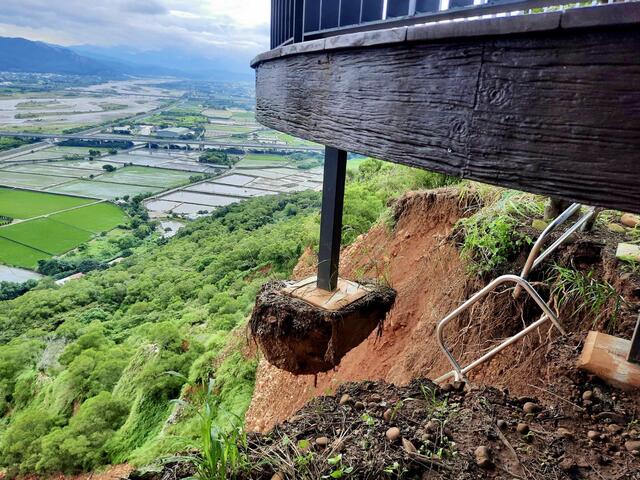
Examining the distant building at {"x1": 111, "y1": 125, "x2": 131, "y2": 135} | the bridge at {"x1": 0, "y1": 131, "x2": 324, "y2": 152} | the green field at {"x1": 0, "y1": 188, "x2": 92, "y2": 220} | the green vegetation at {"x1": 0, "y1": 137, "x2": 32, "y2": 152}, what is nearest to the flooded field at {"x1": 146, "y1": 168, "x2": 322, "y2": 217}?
the green field at {"x1": 0, "y1": 188, "x2": 92, "y2": 220}

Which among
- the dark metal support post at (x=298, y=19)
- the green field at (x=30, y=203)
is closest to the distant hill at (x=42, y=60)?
the green field at (x=30, y=203)

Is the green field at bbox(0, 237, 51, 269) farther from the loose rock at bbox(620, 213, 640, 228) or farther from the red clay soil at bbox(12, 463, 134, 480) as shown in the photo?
the loose rock at bbox(620, 213, 640, 228)

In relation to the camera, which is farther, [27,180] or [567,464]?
[27,180]

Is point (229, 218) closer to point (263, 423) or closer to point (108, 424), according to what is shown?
point (108, 424)

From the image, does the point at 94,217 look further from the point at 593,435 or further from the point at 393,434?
the point at 593,435

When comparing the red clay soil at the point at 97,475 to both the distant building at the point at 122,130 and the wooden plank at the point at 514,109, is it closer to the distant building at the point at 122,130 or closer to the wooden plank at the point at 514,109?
the wooden plank at the point at 514,109

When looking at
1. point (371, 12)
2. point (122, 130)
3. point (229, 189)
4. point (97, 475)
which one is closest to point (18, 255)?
point (229, 189)
